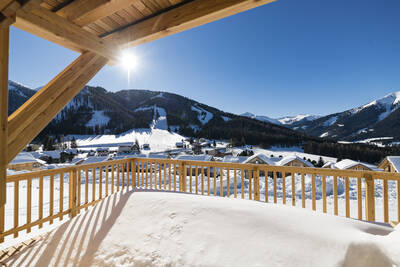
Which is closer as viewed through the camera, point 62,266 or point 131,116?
point 62,266

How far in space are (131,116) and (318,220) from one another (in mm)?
92579

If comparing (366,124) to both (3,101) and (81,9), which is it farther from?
(3,101)

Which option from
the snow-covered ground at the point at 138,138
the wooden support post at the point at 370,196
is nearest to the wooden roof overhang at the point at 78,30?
the wooden support post at the point at 370,196

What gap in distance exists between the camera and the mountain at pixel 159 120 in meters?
64.4

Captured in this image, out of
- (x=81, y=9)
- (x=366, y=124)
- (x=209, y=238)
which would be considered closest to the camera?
(x=209, y=238)

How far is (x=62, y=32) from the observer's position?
1.79 metres

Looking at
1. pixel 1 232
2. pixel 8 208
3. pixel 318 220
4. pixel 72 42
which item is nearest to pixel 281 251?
pixel 318 220

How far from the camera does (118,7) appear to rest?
5.39 feet

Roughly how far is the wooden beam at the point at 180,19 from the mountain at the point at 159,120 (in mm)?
57465

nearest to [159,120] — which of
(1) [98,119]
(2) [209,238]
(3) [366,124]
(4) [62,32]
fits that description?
(1) [98,119]

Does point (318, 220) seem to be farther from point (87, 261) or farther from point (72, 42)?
point (72, 42)

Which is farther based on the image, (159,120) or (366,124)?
(366,124)

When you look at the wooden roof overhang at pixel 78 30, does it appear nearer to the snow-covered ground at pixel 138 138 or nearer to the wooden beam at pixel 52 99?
the wooden beam at pixel 52 99

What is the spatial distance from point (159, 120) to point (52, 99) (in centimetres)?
9636
